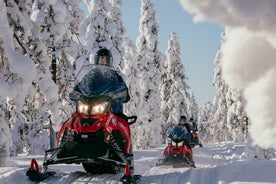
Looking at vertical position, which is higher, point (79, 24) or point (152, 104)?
point (79, 24)

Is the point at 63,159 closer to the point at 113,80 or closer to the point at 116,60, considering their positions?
the point at 113,80

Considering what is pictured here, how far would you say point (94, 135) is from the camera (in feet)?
22.3

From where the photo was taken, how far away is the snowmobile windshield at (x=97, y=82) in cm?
728

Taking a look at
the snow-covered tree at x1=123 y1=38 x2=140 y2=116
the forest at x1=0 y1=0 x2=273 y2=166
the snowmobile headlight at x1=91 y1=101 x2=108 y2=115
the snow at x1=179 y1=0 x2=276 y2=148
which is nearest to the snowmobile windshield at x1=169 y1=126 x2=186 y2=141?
the forest at x1=0 y1=0 x2=273 y2=166

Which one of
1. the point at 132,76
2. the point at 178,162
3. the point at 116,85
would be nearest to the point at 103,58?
the point at 116,85

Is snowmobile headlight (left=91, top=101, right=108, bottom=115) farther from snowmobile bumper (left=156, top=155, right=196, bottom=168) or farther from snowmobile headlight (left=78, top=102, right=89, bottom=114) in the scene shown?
snowmobile bumper (left=156, top=155, right=196, bottom=168)

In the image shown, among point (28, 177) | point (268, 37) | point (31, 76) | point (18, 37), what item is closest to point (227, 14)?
point (268, 37)

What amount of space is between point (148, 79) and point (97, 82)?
3256 cm

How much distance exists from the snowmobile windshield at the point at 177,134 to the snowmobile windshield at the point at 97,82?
6.68m

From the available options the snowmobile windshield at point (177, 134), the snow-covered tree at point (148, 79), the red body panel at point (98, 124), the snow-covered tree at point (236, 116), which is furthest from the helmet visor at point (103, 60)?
the snow-covered tree at point (148, 79)

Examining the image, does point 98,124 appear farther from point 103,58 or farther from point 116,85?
Result: point 103,58

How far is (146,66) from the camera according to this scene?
4019 centimetres

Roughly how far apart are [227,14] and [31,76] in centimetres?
765

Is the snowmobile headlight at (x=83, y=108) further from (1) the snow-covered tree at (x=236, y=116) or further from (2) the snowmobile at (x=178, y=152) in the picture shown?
(1) the snow-covered tree at (x=236, y=116)
